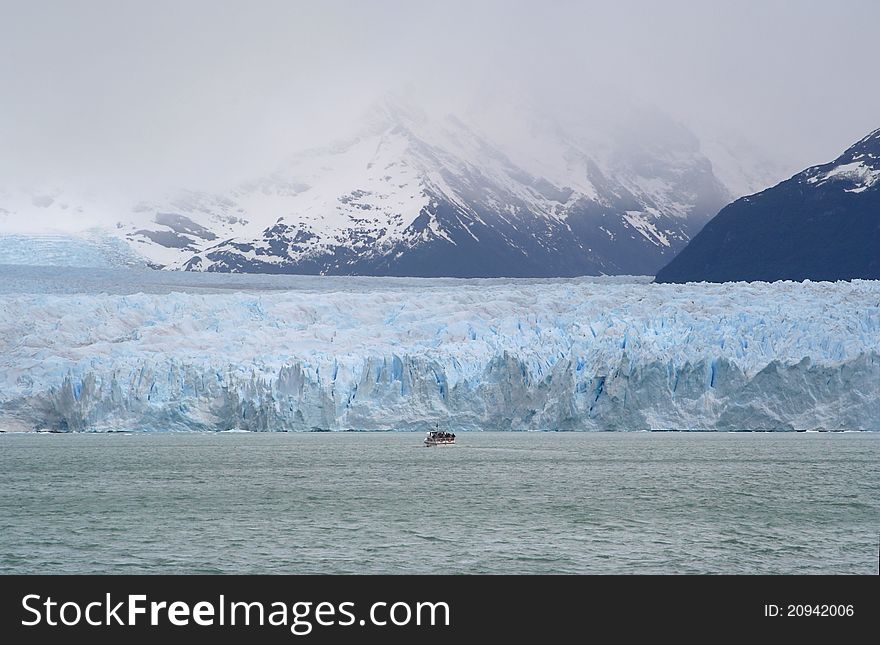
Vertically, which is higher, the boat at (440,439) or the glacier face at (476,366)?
the glacier face at (476,366)

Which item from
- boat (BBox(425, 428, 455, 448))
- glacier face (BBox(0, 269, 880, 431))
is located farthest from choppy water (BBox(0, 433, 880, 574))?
boat (BBox(425, 428, 455, 448))

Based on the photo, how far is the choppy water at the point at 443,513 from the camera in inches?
679

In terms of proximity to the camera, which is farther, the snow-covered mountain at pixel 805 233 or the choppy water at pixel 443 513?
the snow-covered mountain at pixel 805 233

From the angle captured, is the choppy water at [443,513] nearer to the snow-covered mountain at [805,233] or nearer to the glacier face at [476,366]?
the glacier face at [476,366]

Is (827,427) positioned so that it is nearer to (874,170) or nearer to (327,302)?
(327,302)

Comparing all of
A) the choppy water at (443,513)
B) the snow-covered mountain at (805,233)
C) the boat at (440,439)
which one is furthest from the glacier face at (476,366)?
the snow-covered mountain at (805,233)

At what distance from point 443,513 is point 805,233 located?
6094cm

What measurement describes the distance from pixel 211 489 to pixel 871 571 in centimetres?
1505

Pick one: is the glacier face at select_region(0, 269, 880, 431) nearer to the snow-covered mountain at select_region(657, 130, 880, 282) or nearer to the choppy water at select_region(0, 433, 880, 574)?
the choppy water at select_region(0, 433, 880, 574)

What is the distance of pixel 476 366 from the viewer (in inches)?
1668

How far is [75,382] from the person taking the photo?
41.2 metres

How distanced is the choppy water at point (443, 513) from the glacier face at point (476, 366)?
9.64ft

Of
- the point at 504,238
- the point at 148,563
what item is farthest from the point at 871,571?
the point at 504,238

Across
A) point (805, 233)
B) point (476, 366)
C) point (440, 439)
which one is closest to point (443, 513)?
point (476, 366)
